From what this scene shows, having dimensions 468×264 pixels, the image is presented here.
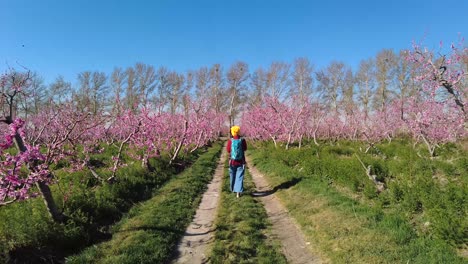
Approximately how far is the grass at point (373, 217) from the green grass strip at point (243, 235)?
2.80 ft

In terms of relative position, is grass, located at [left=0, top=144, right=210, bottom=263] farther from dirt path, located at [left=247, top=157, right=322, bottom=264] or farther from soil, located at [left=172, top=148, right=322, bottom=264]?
dirt path, located at [left=247, top=157, right=322, bottom=264]

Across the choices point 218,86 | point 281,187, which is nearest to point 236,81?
point 218,86

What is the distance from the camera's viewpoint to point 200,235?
6703 millimetres

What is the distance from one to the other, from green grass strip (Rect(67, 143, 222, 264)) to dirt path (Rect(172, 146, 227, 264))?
6.3 inches

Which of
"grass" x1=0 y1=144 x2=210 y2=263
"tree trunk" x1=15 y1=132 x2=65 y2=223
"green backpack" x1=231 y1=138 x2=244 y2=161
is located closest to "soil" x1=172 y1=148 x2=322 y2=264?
"green backpack" x1=231 y1=138 x2=244 y2=161

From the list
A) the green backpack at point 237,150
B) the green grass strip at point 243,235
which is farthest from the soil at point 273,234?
the green backpack at point 237,150

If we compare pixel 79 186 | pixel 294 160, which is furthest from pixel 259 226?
pixel 294 160

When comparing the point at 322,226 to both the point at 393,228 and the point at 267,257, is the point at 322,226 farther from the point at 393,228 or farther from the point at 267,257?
the point at 267,257

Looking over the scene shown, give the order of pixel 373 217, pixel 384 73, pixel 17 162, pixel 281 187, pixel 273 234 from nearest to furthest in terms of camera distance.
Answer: pixel 17 162
pixel 373 217
pixel 273 234
pixel 281 187
pixel 384 73

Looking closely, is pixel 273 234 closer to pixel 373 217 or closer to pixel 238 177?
pixel 373 217

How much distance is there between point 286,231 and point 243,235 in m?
1.06

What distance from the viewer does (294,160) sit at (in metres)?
15.4

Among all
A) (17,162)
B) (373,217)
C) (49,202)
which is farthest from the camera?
(373,217)

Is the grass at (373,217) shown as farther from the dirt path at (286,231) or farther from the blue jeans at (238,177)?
the blue jeans at (238,177)
